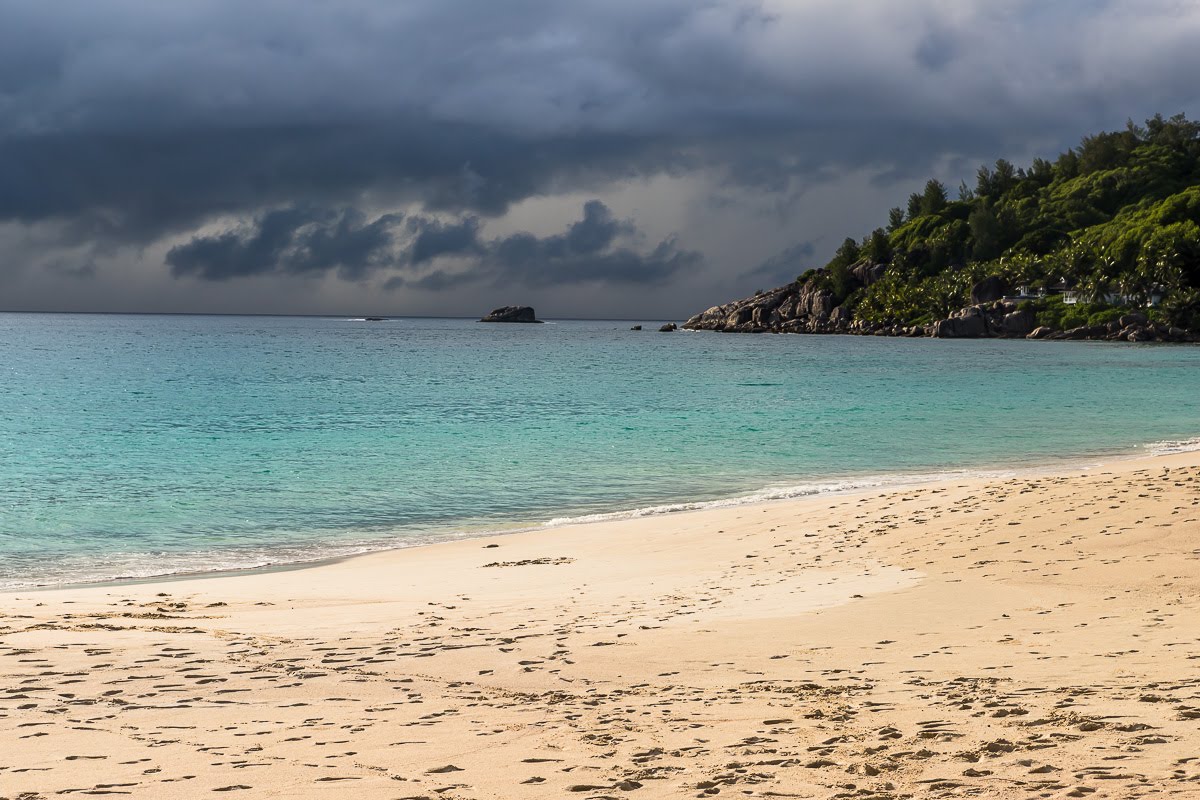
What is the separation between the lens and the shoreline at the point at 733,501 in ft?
60.6

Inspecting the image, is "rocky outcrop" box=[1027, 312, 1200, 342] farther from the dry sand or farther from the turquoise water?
the dry sand

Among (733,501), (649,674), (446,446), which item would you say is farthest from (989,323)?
(649,674)

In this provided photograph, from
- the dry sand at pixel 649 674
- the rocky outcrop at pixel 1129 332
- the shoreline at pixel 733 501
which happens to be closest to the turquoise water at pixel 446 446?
the shoreline at pixel 733 501

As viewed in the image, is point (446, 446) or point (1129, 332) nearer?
point (446, 446)

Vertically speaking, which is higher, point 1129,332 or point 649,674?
point 1129,332

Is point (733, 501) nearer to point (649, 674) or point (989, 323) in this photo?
point (649, 674)

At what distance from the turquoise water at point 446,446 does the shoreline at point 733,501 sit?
0.46 m

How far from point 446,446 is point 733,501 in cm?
1625

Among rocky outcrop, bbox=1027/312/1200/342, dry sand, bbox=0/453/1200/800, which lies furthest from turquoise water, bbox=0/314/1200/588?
rocky outcrop, bbox=1027/312/1200/342

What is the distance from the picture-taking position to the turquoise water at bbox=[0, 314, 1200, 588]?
23.3 m

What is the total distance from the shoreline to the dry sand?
1.34 meters

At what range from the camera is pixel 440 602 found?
14391mm

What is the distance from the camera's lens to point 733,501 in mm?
26344

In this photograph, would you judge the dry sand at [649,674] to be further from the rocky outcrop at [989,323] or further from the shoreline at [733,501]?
the rocky outcrop at [989,323]
